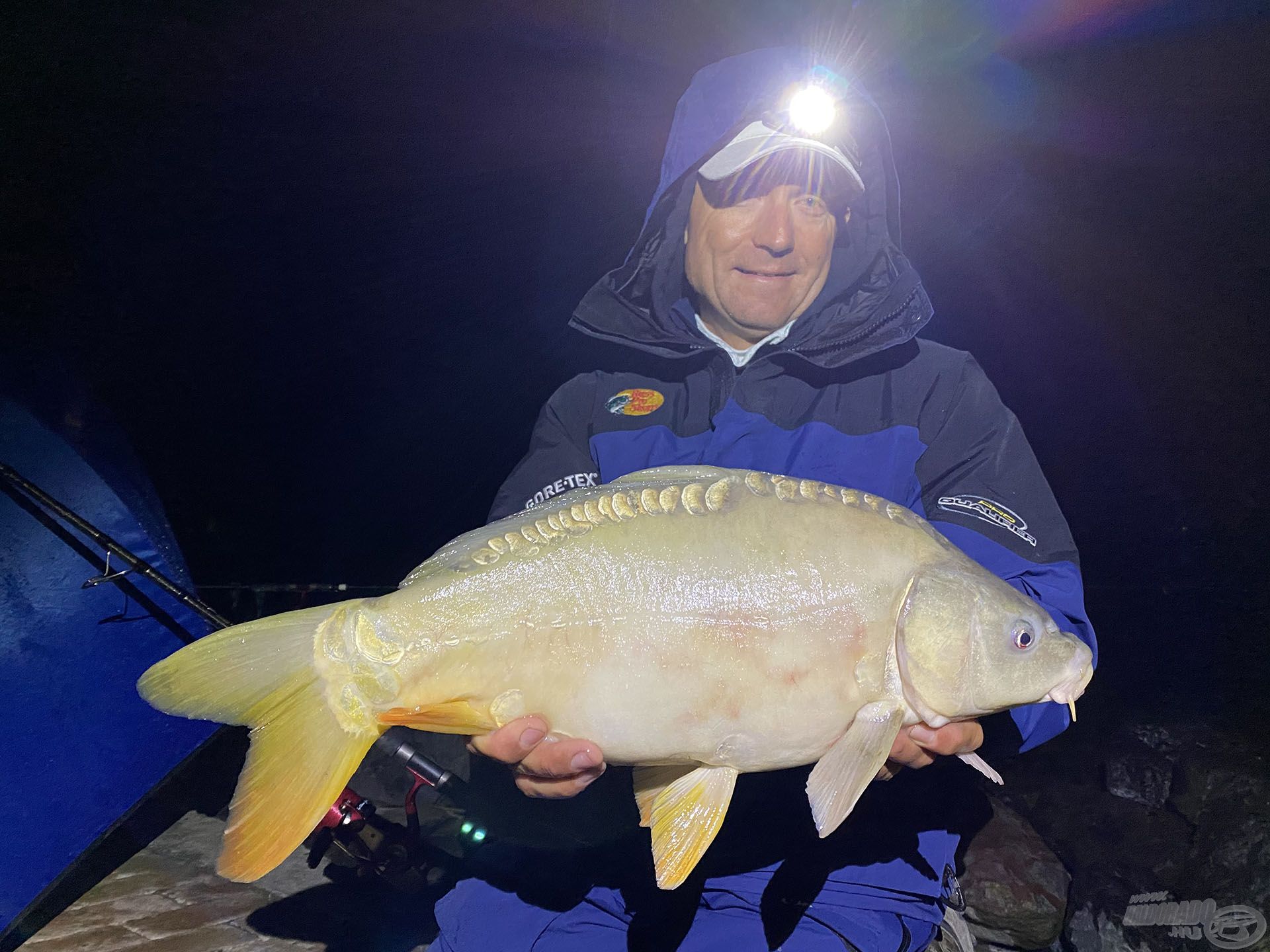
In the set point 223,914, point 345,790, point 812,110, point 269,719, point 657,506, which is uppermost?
point 812,110

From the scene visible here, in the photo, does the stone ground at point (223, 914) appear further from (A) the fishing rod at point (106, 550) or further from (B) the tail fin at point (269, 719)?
(B) the tail fin at point (269, 719)

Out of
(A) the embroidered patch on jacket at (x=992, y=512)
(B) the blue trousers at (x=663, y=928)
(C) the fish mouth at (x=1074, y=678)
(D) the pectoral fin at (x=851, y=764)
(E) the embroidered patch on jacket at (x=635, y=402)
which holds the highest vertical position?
(E) the embroidered patch on jacket at (x=635, y=402)

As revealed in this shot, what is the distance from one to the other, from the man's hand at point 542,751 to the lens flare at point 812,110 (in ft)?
6.08

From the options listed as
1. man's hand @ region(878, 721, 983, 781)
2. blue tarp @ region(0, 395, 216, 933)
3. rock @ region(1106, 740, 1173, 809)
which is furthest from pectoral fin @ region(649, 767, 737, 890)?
rock @ region(1106, 740, 1173, 809)

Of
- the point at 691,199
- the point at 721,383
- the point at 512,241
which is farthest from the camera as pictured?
the point at 512,241

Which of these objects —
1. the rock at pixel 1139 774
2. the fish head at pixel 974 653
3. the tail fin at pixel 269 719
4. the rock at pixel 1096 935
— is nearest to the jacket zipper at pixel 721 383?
the fish head at pixel 974 653

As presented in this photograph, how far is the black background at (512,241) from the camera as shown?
3.59m

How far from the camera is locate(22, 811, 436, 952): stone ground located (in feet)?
8.87

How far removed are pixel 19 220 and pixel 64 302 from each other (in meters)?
0.41

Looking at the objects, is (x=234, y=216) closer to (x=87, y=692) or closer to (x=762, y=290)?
(x=87, y=692)

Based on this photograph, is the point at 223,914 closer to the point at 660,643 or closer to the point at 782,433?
the point at 660,643

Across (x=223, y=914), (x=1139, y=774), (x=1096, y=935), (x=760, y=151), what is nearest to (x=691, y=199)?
(x=760, y=151)

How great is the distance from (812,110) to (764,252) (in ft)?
1.67

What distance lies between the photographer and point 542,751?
130 cm
